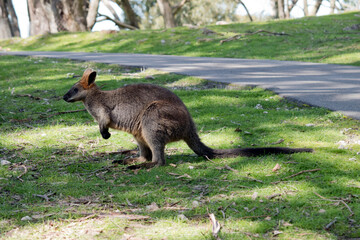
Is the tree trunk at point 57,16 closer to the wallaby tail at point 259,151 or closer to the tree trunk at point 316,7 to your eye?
the wallaby tail at point 259,151

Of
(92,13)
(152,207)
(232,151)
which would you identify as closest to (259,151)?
(232,151)

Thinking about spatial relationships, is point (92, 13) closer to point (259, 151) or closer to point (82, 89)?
point (82, 89)

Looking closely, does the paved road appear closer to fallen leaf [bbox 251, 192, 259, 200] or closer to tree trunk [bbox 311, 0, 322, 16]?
fallen leaf [bbox 251, 192, 259, 200]

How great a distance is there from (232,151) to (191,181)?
2.53 ft

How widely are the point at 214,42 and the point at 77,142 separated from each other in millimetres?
11374

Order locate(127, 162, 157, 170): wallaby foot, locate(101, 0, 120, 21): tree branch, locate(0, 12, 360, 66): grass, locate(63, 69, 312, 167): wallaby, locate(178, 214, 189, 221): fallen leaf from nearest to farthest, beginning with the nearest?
locate(178, 214, 189, 221): fallen leaf → locate(63, 69, 312, 167): wallaby → locate(127, 162, 157, 170): wallaby foot → locate(0, 12, 360, 66): grass → locate(101, 0, 120, 21): tree branch

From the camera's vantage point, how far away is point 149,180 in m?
4.36

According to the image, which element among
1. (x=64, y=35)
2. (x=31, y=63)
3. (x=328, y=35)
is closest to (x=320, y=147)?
(x=31, y=63)

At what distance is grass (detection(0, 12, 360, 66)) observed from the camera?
13.6m

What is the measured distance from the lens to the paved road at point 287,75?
7.29 m

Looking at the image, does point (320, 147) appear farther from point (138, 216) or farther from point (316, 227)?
point (138, 216)

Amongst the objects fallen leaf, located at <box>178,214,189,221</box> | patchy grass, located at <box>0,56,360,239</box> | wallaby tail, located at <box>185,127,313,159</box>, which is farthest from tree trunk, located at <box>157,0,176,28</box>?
fallen leaf, located at <box>178,214,189,221</box>

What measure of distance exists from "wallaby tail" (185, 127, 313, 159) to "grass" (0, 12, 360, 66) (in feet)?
25.3

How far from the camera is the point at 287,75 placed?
969 cm
